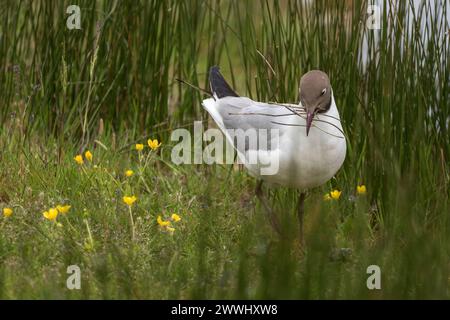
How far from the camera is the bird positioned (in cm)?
369

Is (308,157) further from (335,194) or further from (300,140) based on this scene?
(335,194)

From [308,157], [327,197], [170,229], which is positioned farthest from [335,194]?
[170,229]

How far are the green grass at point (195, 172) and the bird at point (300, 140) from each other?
164mm

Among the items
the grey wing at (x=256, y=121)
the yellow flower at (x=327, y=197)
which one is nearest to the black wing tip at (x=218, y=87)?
the grey wing at (x=256, y=121)

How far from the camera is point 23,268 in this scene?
3.45 metres

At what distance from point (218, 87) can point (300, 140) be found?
0.99 meters

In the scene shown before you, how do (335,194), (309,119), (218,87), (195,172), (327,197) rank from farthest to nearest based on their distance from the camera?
(195,172)
(218,87)
(327,197)
(335,194)
(309,119)

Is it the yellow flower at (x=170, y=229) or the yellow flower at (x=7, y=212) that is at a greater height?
the yellow flower at (x=7, y=212)

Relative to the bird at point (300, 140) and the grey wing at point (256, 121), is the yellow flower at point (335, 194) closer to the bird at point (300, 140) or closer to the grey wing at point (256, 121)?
the bird at point (300, 140)

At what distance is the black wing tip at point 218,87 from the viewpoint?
4.54 meters

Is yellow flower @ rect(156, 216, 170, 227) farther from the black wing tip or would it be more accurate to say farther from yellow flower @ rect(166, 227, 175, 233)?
the black wing tip

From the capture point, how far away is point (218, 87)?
4594 millimetres

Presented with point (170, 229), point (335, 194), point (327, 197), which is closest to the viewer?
point (170, 229)
